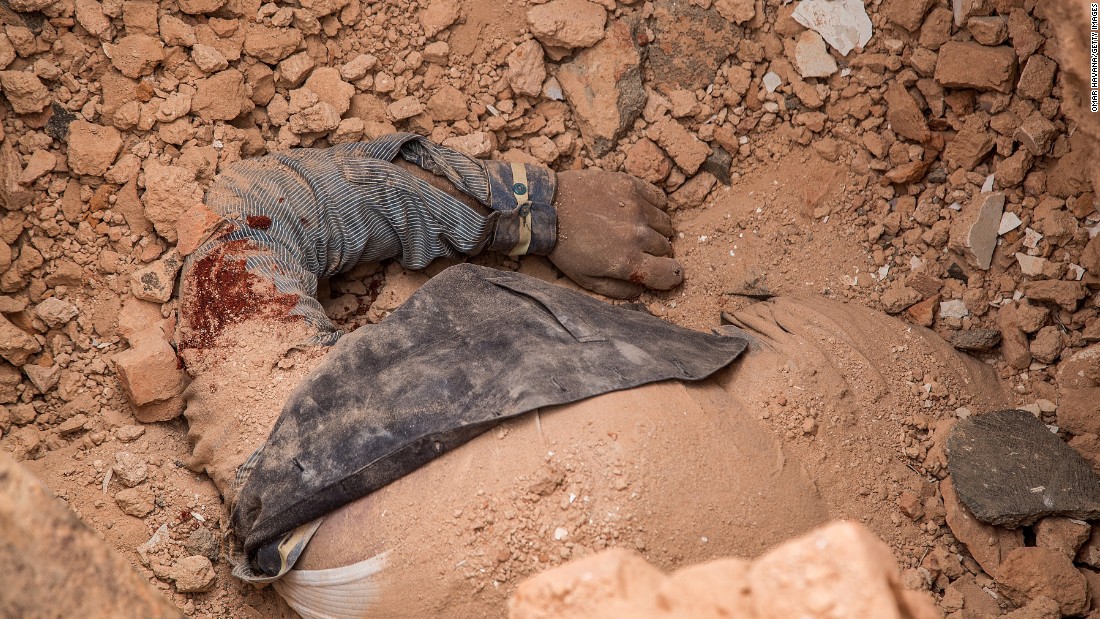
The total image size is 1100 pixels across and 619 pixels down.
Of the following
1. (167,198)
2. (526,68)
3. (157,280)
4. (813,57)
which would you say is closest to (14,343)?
(157,280)

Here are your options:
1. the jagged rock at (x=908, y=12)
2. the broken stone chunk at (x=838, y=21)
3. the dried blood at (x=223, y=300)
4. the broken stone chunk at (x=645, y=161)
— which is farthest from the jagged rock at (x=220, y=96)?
the jagged rock at (x=908, y=12)

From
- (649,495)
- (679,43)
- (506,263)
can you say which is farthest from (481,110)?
(649,495)

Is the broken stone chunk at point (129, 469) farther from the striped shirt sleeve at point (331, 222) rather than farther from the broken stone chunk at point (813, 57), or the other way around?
the broken stone chunk at point (813, 57)

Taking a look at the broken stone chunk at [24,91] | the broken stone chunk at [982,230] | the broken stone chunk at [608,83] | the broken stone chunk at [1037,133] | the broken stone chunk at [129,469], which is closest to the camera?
the broken stone chunk at [129,469]

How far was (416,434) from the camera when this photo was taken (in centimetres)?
225

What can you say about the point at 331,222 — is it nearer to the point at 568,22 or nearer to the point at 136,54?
the point at 136,54

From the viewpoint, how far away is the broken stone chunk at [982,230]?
286 cm

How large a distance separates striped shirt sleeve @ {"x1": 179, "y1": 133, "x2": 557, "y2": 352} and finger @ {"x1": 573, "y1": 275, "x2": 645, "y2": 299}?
208mm

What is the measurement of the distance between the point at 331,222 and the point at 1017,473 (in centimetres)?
217

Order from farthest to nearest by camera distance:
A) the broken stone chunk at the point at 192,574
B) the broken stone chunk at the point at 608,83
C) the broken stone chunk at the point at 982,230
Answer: the broken stone chunk at the point at 608,83 → the broken stone chunk at the point at 982,230 → the broken stone chunk at the point at 192,574

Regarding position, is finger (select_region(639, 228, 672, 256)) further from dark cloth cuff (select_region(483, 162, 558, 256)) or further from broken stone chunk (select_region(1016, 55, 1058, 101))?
broken stone chunk (select_region(1016, 55, 1058, 101))

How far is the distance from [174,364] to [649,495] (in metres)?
1.43

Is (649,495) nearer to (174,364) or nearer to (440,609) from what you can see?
(440,609)

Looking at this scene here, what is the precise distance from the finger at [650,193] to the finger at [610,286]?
1.04 ft
